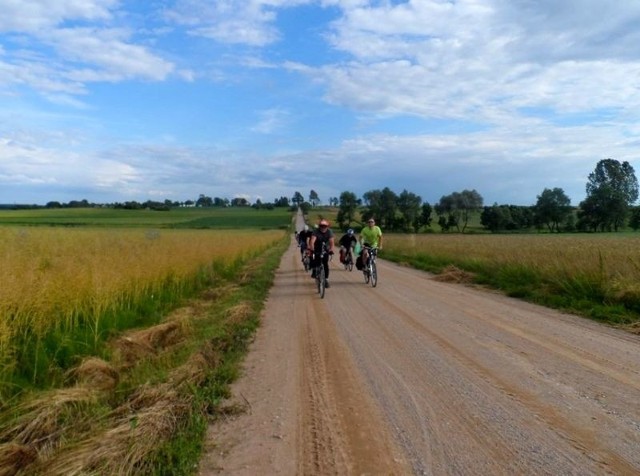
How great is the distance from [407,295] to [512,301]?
2.64 m

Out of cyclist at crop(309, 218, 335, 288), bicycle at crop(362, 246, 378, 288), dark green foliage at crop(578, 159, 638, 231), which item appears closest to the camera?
cyclist at crop(309, 218, 335, 288)

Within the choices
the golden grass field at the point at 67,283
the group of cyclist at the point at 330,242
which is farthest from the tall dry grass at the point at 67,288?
the group of cyclist at the point at 330,242

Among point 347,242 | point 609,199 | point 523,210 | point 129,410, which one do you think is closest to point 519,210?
point 523,210

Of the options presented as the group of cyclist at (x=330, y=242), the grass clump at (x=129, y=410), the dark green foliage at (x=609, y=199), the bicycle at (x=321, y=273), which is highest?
the dark green foliage at (x=609, y=199)

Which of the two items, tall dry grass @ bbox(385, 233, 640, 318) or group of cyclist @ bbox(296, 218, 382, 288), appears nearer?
tall dry grass @ bbox(385, 233, 640, 318)

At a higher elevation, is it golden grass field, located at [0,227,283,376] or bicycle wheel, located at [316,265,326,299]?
golden grass field, located at [0,227,283,376]

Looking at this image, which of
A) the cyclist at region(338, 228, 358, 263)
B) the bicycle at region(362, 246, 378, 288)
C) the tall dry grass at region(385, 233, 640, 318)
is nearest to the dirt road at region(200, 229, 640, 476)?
the tall dry grass at region(385, 233, 640, 318)

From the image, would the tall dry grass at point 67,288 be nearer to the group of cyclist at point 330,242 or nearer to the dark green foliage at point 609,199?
the group of cyclist at point 330,242

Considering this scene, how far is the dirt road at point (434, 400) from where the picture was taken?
384 cm

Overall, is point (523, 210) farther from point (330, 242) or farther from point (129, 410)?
point (129, 410)

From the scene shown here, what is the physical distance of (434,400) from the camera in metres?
5.11

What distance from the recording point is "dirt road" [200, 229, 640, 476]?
12.6ft

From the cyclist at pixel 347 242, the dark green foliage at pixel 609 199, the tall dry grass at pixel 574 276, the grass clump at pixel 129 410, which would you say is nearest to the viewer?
the grass clump at pixel 129 410

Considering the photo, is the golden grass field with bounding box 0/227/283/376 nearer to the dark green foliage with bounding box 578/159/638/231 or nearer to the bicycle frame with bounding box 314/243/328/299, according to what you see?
the bicycle frame with bounding box 314/243/328/299
